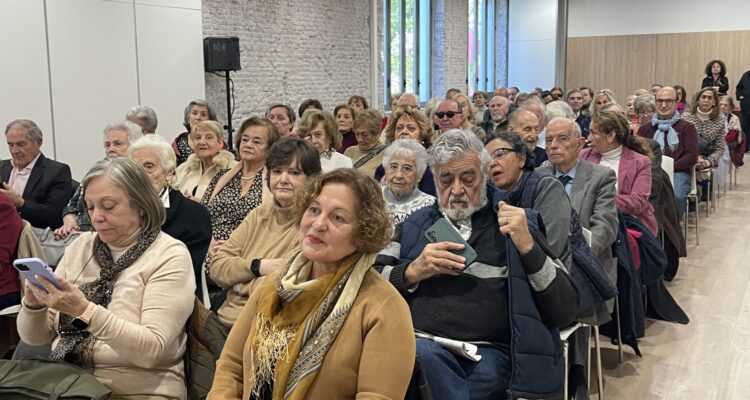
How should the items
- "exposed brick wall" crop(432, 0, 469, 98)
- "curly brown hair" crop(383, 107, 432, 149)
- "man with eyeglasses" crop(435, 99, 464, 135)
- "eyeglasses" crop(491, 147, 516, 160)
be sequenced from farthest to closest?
"exposed brick wall" crop(432, 0, 469, 98) < "man with eyeglasses" crop(435, 99, 464, 135) < "curly brown hair" crop(383, 107, 432, 149) < "eyeglasses" crop(491, 147, 516, 160)

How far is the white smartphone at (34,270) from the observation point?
2.12 metres

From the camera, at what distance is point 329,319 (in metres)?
Answer: 2.01

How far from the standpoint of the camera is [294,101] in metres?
10.8

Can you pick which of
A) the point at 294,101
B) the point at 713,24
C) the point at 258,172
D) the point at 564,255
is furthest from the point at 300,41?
the point at 713,24

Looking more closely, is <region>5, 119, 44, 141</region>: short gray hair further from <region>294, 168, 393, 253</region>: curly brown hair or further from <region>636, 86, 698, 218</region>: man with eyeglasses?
<region>636, 86, 698, 218</region>: man with eyeglasses

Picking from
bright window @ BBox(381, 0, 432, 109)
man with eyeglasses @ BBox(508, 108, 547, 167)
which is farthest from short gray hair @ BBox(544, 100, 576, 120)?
bright window @ BBox(381, 0, 432, 109)

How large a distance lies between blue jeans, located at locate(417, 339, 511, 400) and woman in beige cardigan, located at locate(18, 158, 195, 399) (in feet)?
2.71

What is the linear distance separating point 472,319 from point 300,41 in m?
8.75

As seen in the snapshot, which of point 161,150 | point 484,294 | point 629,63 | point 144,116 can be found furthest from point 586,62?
point 484,294

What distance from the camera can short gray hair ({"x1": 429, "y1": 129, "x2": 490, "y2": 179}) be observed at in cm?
287

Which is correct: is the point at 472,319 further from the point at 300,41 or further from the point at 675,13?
the point at 675,13

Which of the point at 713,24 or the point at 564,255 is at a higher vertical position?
the point at 713,24

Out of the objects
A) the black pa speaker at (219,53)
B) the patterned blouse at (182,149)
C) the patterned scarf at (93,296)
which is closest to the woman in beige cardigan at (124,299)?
the patterned scarf at (93,296)

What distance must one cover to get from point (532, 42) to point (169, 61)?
11994 millimetres
